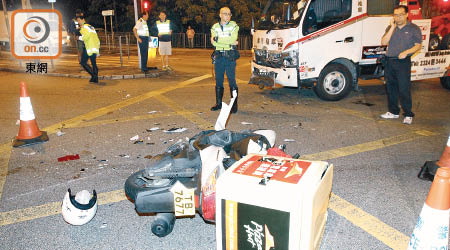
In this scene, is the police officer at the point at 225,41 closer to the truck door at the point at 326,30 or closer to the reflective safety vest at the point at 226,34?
the reflective safety vest at the point at 226,34

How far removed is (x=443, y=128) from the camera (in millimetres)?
6027

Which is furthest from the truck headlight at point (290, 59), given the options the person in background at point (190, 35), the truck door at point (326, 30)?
the person in background at point (190, 35)

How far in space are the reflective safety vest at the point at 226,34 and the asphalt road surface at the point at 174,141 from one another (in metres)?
1.32

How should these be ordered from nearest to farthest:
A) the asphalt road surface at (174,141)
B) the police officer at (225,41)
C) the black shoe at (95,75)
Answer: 1. the asphalt road surface at (174,141)
2. the police officer at (225,41)
3. the black shoe at (95,75)

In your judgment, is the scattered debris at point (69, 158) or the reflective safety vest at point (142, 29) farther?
the reflective safety vest at point (142, 29)

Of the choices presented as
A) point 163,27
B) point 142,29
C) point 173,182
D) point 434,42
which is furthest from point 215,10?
point 173,182

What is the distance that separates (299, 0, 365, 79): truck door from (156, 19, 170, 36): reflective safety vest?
6383mm

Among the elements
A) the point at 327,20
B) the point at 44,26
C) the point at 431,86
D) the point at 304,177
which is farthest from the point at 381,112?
the point at 44,26

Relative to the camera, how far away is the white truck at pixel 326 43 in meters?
7.62

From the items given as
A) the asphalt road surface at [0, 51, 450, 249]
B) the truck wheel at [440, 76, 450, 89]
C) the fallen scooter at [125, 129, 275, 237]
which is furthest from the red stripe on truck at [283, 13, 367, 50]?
the fallen scooter at [125, 129, 275, 237]

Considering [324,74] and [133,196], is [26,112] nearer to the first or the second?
[133,196]

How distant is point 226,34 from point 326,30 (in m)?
2.28

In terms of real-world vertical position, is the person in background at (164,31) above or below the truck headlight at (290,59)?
above

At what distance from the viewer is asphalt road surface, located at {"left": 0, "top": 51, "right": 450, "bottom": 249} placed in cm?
306
